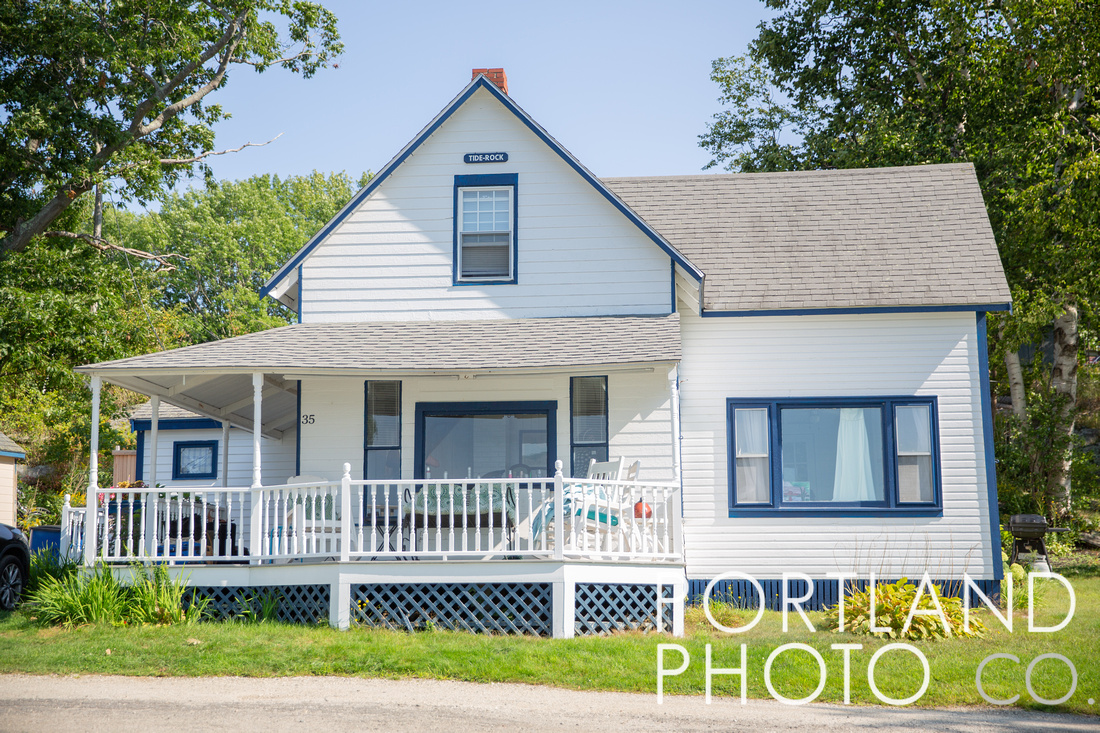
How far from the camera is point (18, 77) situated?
65.6 feet

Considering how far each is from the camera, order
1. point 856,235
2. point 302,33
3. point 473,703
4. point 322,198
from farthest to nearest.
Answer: point 322,198, point 302,33, point 856,235, point 473,703

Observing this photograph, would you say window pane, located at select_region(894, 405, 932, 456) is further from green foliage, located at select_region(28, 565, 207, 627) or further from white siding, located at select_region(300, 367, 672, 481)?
green foliage, located at select_region(28, 565, 207, 627)

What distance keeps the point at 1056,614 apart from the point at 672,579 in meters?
5.42

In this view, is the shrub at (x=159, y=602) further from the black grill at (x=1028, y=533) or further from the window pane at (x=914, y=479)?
the black grill at (x=1028, y=533)

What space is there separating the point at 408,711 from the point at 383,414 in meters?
6.46

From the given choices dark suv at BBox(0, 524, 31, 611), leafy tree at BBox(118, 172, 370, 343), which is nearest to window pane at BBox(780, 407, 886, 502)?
dark suv at BBox(0, 524, 31, 611)

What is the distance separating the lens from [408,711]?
7906 millimetres

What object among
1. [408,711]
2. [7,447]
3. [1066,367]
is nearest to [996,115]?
[1066,367]

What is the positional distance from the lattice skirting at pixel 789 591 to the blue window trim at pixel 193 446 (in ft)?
33.0

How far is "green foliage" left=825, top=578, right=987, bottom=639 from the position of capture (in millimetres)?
10766

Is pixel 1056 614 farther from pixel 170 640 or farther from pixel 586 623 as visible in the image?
pixel 170 640

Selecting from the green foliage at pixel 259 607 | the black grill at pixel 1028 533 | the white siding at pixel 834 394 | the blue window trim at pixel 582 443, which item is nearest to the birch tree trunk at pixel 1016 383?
the black grill at pixel 1028 533

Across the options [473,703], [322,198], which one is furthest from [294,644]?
[322,198]

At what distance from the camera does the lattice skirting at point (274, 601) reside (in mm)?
11492
